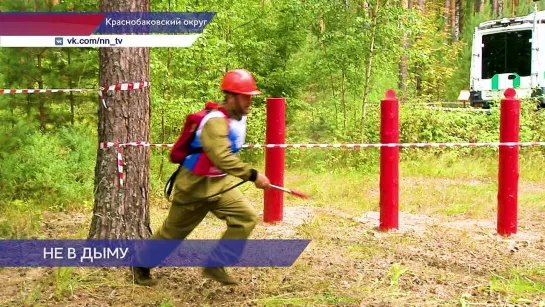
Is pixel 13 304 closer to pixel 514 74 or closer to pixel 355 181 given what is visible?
pixel 355 181

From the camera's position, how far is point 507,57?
1808 centimetres

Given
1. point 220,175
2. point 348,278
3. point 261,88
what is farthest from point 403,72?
point 220,175

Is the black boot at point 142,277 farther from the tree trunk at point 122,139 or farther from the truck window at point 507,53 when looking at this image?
the truck window at point 507,53

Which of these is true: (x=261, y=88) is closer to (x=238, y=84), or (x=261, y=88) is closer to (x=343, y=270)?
(x=343, y=270)

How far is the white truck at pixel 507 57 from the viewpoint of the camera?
17094 millimetres

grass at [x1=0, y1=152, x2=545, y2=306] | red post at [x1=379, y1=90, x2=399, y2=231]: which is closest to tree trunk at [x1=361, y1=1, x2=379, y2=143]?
grass at [x1=0, y1=152, x2=545, y2=306]

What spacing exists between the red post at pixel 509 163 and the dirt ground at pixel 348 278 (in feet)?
0.86

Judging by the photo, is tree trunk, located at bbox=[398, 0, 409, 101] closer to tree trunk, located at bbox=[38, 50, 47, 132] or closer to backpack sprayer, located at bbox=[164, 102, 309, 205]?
tree trunk, located at bbox=[38, 50, 47, 132]

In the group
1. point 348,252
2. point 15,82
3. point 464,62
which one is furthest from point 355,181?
point 464,62

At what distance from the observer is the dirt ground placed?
4688mm

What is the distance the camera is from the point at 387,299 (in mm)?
4676

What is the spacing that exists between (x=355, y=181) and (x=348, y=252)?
15.5ft

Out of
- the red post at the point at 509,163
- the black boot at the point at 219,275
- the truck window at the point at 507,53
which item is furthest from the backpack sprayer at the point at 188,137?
the truck window at the point at 507,53

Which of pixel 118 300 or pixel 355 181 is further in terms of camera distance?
pixel 355 181
